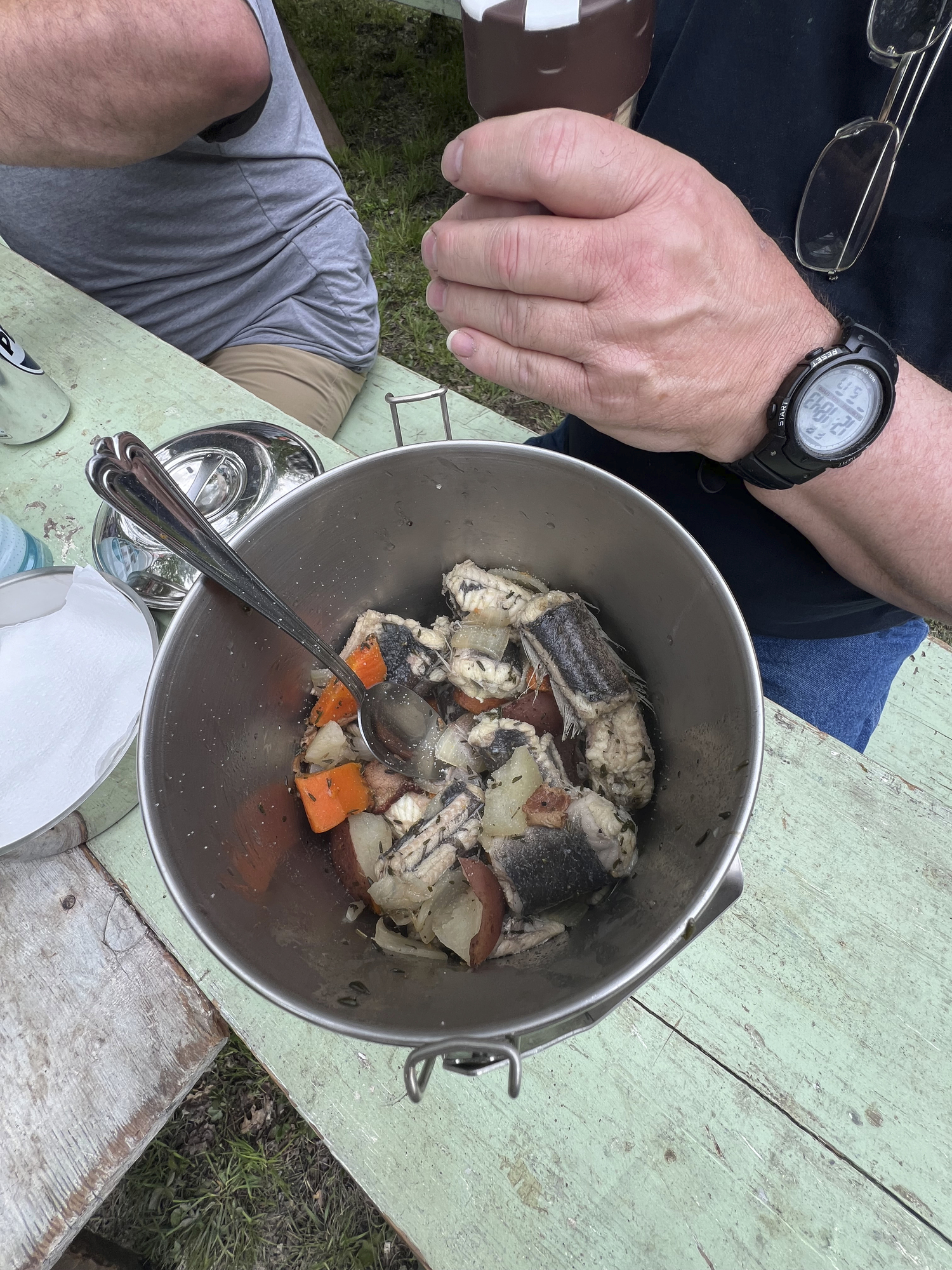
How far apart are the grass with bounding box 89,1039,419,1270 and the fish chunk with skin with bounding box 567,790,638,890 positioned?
3.82ft

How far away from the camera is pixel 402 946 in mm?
804

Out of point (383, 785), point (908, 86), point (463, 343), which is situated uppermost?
point (908, 86)

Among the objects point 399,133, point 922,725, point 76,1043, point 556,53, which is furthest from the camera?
point 399,133

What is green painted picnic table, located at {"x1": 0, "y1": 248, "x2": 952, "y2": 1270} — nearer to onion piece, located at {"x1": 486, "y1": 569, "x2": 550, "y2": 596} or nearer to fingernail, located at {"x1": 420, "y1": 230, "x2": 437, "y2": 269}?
onion piece, located at {"x1": 486, "y1": 569, "x2": 550, "y2": 596}

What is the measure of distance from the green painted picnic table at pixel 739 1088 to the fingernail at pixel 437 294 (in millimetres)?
781

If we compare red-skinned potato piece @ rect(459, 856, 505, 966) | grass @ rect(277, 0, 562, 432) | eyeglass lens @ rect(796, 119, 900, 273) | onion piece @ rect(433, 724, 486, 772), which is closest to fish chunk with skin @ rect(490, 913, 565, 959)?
red-skinned potato piece @ rect(459, 856, 505, 966)

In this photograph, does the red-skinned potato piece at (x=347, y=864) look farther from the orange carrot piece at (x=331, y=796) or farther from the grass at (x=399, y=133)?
the grass at (x=399, y=133)

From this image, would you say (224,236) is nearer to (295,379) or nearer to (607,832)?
(295,379)

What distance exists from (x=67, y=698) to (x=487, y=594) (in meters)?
0.64

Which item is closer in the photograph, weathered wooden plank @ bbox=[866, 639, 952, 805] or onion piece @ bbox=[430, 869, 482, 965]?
onion piece @ bbox=[430, 869, 482, 965]

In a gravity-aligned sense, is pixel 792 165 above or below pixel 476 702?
above

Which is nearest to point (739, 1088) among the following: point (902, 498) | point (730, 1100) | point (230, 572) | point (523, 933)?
point (730, 1100)

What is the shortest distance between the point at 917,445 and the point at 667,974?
0.77 meters

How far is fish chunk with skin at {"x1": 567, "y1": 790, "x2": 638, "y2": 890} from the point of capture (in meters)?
0.83
